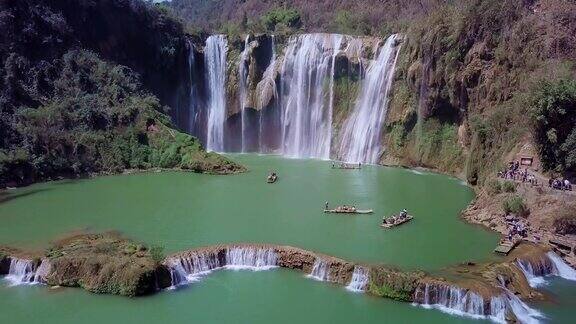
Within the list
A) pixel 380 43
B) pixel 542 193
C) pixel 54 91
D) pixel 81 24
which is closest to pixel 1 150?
pixel 54 91

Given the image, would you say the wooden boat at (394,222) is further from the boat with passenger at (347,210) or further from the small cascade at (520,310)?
the small cascade at (520,310)

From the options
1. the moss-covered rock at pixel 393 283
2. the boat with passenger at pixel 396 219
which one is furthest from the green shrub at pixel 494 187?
the moss-covered rock at pixel 393 283

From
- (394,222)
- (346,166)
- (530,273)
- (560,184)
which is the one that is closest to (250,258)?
(394,222)

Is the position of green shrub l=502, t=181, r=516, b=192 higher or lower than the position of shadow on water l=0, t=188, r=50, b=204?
higher

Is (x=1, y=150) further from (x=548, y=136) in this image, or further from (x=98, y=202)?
(x=548, y=136)

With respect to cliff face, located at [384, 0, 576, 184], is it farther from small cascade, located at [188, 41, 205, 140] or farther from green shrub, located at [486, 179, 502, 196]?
small cascade, located at [188, 41, 205, 140]

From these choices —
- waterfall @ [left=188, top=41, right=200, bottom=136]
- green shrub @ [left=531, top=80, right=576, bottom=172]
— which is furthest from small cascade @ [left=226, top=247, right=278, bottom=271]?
waterfall @ [left=188, top=41, right=200, bottom=136]
